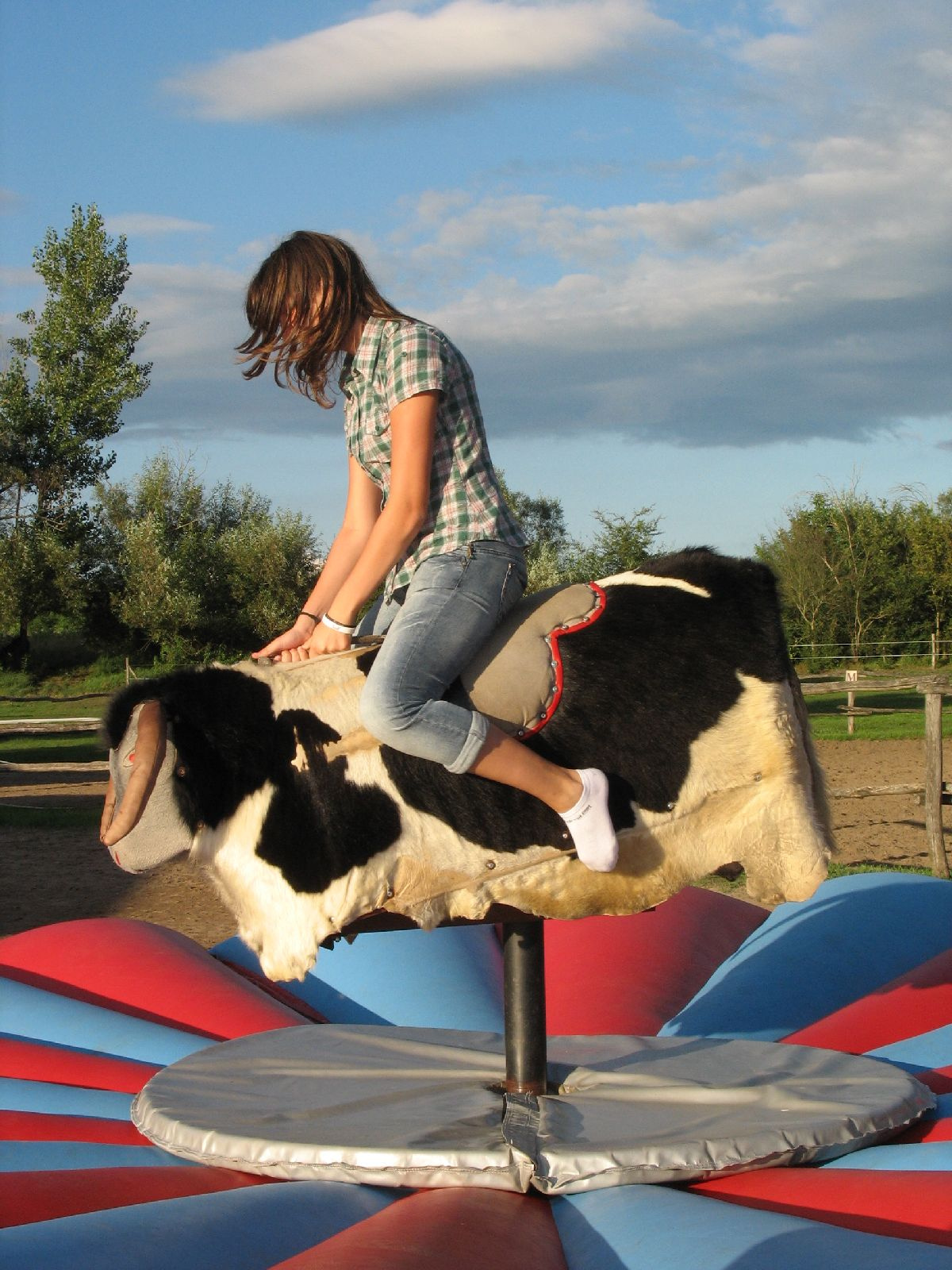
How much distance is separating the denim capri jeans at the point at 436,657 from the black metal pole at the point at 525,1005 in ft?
2.16

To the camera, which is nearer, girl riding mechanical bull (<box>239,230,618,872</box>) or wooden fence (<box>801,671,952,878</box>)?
girl riding mechanical bull (<box>239,230,618,872</box>)

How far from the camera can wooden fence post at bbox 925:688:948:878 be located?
8.89 m

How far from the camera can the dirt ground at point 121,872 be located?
26.5 feet

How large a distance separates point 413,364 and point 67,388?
25551 millimetres

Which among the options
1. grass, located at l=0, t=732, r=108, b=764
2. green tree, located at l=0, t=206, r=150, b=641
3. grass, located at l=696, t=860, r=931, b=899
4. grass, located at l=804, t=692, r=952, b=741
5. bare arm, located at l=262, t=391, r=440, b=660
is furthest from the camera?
green tree, located at l=0, t=206, r=150, b=641

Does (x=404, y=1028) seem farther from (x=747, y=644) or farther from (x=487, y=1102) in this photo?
(x=747, y=644)

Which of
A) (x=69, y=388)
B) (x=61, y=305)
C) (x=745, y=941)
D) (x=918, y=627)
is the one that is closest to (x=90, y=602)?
(x=69, y=388)

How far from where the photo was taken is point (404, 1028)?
3.68 meters

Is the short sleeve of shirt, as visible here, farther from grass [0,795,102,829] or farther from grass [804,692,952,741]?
grass [804,692,952,741]

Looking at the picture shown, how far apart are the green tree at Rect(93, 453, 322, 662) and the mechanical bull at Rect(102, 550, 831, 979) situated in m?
22.1

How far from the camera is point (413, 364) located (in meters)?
2.50

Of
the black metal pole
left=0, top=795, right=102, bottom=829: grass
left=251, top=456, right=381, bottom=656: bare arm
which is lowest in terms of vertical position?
left=0, top=795, right=102, bottom=829: grass

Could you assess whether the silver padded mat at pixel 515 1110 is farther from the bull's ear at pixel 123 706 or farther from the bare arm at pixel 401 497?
the bare arm at pixel 401 497

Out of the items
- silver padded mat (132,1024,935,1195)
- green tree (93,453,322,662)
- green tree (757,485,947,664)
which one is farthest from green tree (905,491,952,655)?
silver padded mat (132,1024,935,1195)
